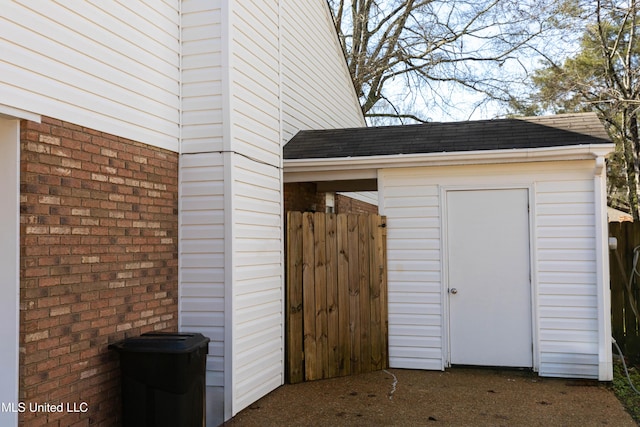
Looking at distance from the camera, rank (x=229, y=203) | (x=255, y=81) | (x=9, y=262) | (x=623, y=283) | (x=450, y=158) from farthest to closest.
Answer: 1. (x=623, y=283)
2. (x=450, y=158)
3. (x=255, y=81)
4. (x=229, y=203)
5. (x=9, y=262)

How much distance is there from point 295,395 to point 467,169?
3479mm

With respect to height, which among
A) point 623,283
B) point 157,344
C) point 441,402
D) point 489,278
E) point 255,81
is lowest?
point 441,402

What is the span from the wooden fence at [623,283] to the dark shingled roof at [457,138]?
164 cm

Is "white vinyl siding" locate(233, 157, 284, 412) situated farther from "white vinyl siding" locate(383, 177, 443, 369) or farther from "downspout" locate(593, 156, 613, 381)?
"downspout" locate(593, 156, 613, 381)

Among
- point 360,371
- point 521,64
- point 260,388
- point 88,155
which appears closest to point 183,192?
point 88,155

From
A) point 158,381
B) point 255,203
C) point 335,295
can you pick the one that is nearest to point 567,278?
point 335,295

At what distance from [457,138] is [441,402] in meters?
3.43

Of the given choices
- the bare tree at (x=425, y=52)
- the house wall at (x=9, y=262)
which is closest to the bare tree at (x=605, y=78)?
the bare tree at (x=425, y=52)

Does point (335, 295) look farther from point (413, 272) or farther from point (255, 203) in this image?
point (255, 203)

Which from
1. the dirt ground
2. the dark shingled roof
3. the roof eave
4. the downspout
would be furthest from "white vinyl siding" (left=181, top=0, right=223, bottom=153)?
the downspout

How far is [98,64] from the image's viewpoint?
464 centimetres

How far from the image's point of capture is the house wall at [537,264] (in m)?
6.84

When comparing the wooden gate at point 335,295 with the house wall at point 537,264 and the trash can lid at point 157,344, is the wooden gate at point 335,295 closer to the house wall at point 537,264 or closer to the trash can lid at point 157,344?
the house wall at point 537,264

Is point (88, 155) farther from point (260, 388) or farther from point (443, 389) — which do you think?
point (443, 389)
